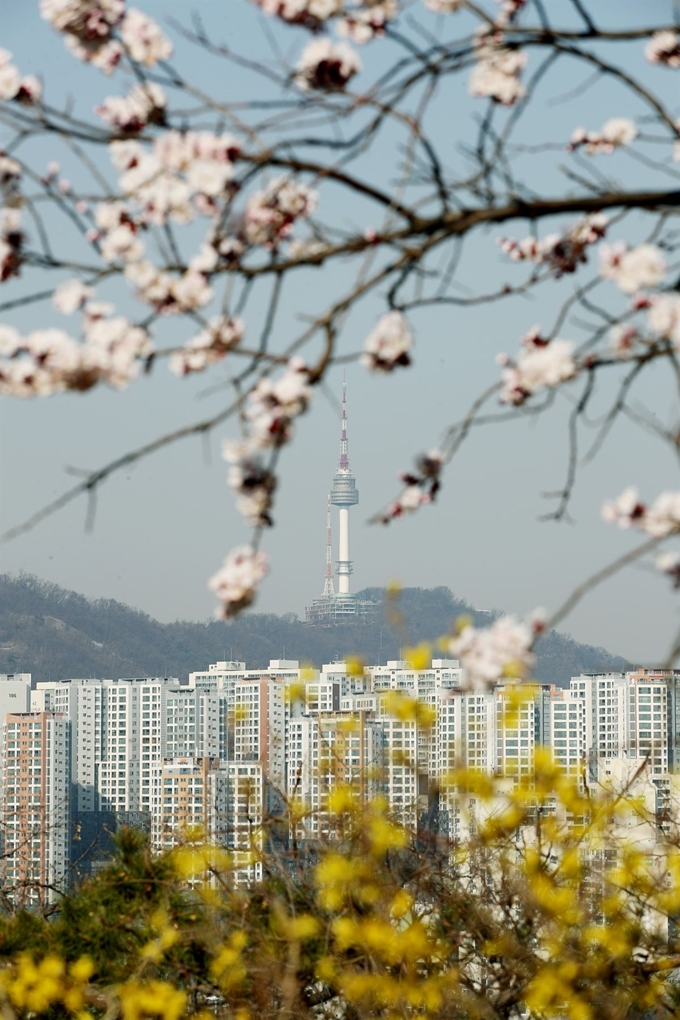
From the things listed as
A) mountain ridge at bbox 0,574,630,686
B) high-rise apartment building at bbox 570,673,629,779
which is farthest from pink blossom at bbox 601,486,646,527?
mountain ridge at bbox 0,574,630,686

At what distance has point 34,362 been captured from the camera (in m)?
1.69

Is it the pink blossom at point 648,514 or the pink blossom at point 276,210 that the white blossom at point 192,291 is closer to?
the pink blossom at point 276,210

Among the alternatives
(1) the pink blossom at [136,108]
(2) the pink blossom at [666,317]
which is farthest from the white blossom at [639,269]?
(1) the pink blossom at [136,108]

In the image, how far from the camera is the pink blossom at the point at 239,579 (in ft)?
5.58

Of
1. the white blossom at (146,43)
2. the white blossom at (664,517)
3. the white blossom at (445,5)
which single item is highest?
the white blossom at (445,5)

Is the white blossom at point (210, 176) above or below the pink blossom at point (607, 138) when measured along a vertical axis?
below

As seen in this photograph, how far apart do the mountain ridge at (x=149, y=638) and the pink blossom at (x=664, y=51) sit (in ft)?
270

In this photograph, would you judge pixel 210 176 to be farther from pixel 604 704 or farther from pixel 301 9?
pixel 604 704

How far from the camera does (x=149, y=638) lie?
100 m

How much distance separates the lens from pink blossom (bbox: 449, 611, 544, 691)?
64.4 inches

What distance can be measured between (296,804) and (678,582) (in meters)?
1.57

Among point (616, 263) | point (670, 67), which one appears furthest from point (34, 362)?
point (670, 67)

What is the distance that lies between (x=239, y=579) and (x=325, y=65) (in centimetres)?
73

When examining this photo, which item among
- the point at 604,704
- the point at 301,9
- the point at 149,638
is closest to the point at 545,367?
the point at 301,9
